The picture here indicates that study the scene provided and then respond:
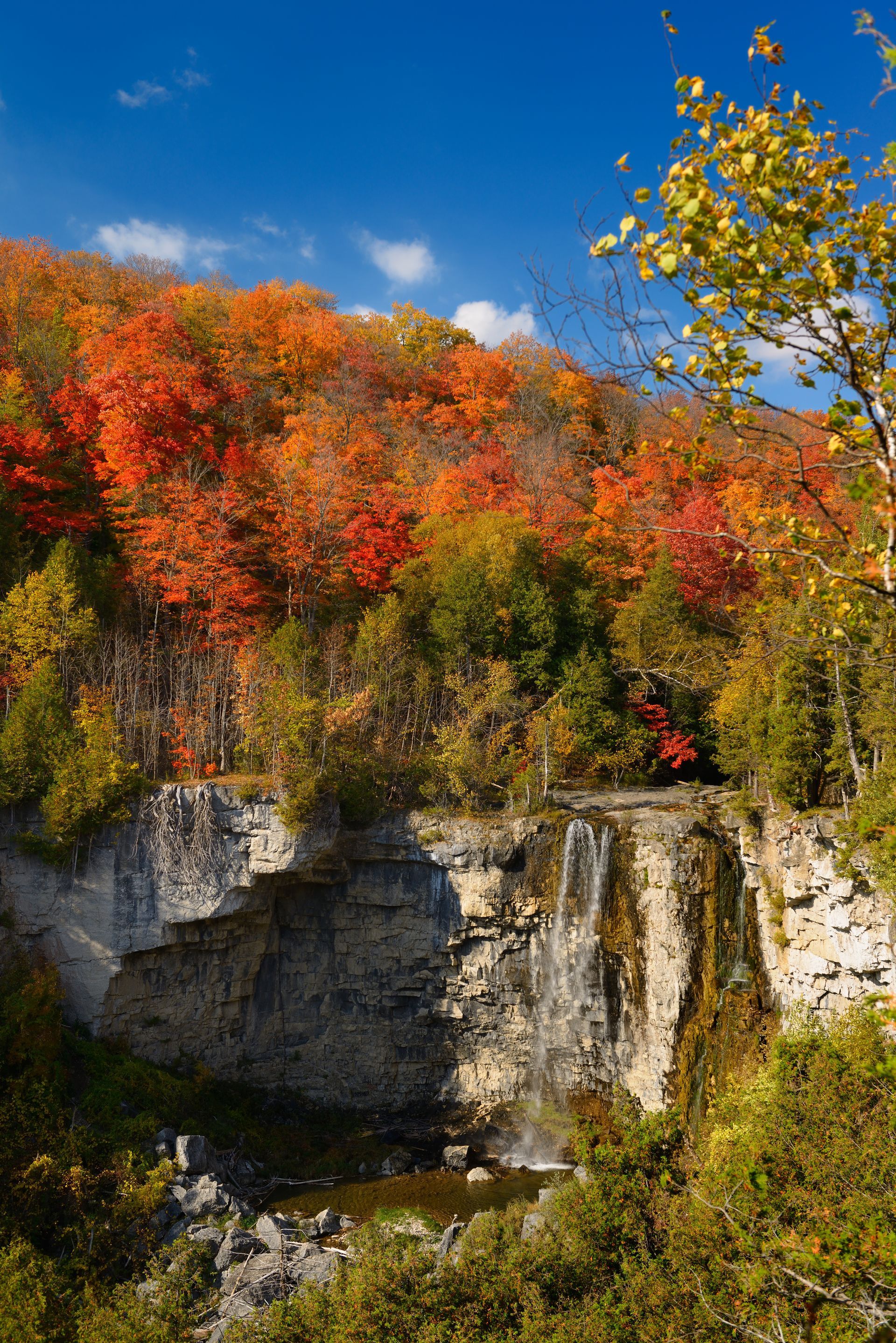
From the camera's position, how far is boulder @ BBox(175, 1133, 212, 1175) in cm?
1573

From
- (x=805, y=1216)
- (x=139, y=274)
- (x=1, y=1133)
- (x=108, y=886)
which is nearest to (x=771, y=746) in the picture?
(x=805, y=1216)

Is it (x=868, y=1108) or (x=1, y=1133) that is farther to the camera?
(x=1, y=1133)

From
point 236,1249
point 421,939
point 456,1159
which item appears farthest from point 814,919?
point 236,1249

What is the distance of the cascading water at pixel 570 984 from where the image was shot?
61.1 feet

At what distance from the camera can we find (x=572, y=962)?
1886cm

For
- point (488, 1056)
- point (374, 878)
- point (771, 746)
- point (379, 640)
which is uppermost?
point (379, 640)

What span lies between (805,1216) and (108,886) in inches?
576

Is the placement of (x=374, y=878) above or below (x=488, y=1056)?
above

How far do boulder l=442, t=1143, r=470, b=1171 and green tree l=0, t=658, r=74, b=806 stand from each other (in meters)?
12.2

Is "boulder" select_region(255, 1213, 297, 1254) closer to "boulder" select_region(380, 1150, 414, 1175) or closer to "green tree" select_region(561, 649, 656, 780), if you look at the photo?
"boulder" select_region(380, 1150, 414, 1175)

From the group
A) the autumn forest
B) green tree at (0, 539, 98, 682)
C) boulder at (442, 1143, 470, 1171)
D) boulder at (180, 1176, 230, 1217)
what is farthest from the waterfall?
green tree at (0, 539, 98, 682)

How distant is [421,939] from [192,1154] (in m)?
6.58

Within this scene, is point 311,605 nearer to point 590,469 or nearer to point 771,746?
point 590,469

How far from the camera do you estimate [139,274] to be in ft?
136
